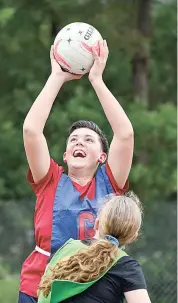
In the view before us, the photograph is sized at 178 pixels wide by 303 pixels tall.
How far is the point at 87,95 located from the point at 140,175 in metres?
1.31

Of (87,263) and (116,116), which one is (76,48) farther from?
(87,263)

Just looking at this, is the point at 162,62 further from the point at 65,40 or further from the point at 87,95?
the point at 65,40

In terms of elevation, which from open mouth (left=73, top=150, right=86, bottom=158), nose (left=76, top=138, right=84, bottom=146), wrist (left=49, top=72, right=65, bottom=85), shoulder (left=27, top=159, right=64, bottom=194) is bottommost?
shoulder (left=27, top=159, right=64, bottom=194)

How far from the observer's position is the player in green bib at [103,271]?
402 cm

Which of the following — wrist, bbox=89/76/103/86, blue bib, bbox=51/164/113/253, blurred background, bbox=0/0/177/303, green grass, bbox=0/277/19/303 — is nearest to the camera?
blue bib, bbox=51/164/113/253

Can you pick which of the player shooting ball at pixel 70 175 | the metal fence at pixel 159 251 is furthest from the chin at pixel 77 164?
the metal fence at pixel 159 251

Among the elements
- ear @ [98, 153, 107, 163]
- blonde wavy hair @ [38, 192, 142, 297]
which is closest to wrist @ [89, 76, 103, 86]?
ear @ [98, 153, 107, 163]

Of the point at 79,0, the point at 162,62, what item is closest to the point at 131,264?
the point at 79,0

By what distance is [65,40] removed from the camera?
529 cm

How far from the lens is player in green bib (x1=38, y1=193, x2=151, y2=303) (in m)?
4.02

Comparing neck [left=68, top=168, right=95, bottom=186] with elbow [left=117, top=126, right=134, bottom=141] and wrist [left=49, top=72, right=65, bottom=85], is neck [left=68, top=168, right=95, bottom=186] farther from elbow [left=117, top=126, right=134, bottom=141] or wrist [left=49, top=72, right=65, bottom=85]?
wrist [left=49, top=72, right=65, bottom=85]

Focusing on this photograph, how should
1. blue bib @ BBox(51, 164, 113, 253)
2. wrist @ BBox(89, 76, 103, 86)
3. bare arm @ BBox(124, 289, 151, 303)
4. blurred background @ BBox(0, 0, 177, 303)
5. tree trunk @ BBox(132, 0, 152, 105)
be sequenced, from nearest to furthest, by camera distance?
bare arm @ BBox(124, 289, 151, 303), blue bib @ BBox(51, 164, 113, 253), wrist @ BBox(89, 76, 103, 86), blurred background @ BBox(0, 0, 177, 303), tree trunk @ BBox(132, 0, 152, 105)

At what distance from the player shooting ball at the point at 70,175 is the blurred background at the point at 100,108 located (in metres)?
5.45

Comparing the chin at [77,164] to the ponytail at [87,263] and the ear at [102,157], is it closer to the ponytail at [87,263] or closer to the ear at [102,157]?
the ear at [102,157]
